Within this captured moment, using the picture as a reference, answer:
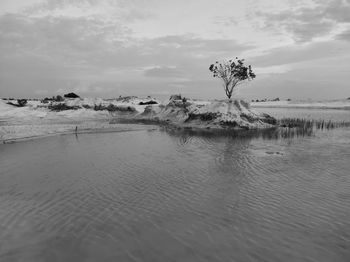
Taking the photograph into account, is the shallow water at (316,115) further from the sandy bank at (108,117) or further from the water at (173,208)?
the water at (173,208)

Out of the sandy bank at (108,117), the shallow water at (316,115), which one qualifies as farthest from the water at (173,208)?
the shallow water at (316,115)

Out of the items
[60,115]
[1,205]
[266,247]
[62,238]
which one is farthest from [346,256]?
→ [60,115]

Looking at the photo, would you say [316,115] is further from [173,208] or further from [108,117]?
[173,208]

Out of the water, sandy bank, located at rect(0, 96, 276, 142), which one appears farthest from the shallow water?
the water

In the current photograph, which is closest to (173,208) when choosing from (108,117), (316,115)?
(108,117)

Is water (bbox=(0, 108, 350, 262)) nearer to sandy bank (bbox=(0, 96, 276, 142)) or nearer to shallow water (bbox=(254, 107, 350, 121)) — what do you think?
sandy bank (bbox=(0, 96, 276, 142))

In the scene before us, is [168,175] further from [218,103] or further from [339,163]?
[218,103]

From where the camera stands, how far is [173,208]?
880cm

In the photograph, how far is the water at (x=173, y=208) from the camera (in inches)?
253

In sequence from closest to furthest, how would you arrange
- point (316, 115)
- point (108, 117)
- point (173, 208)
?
point (173, 208), point (108, 117), point (316, 115)

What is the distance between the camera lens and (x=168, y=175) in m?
12.6

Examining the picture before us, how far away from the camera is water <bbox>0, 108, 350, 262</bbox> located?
6434mm

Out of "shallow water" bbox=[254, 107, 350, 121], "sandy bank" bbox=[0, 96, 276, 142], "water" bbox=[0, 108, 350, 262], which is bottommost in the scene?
"shallow water" bbox=[254, 107, 350, 121]

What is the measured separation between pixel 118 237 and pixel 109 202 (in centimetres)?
246
